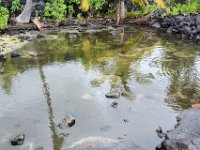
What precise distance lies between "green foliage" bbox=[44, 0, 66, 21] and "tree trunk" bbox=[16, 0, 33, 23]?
1.07 metres

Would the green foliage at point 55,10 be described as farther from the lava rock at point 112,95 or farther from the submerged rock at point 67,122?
the submerged rock at point 67,122

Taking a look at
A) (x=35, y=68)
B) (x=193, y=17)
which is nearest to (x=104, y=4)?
(x=193, y=17)

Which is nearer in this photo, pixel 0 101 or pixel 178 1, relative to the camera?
pixel 0 101

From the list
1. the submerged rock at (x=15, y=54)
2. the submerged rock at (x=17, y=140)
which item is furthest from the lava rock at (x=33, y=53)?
the submerged rock at (x=17, y=140)

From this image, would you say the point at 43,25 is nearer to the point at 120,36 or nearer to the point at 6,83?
the point at 120,36

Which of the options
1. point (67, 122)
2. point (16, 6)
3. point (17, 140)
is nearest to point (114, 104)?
point (67, 122)

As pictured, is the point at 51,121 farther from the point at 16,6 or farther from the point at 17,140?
the point at 16,6

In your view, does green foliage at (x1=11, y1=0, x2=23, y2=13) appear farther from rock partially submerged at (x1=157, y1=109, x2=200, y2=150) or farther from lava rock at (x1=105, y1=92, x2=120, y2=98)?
rock partially submerged at (x1=157, y1=109, x2=200, y2=150)

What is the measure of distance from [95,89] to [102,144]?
392cm

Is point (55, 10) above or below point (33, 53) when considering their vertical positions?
above

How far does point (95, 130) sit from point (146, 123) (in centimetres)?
141

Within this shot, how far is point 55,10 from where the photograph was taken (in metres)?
21.7

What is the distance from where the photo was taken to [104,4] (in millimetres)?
23172

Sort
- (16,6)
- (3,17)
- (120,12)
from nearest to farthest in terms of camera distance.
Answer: (3,17), (16,6), (120,12)
